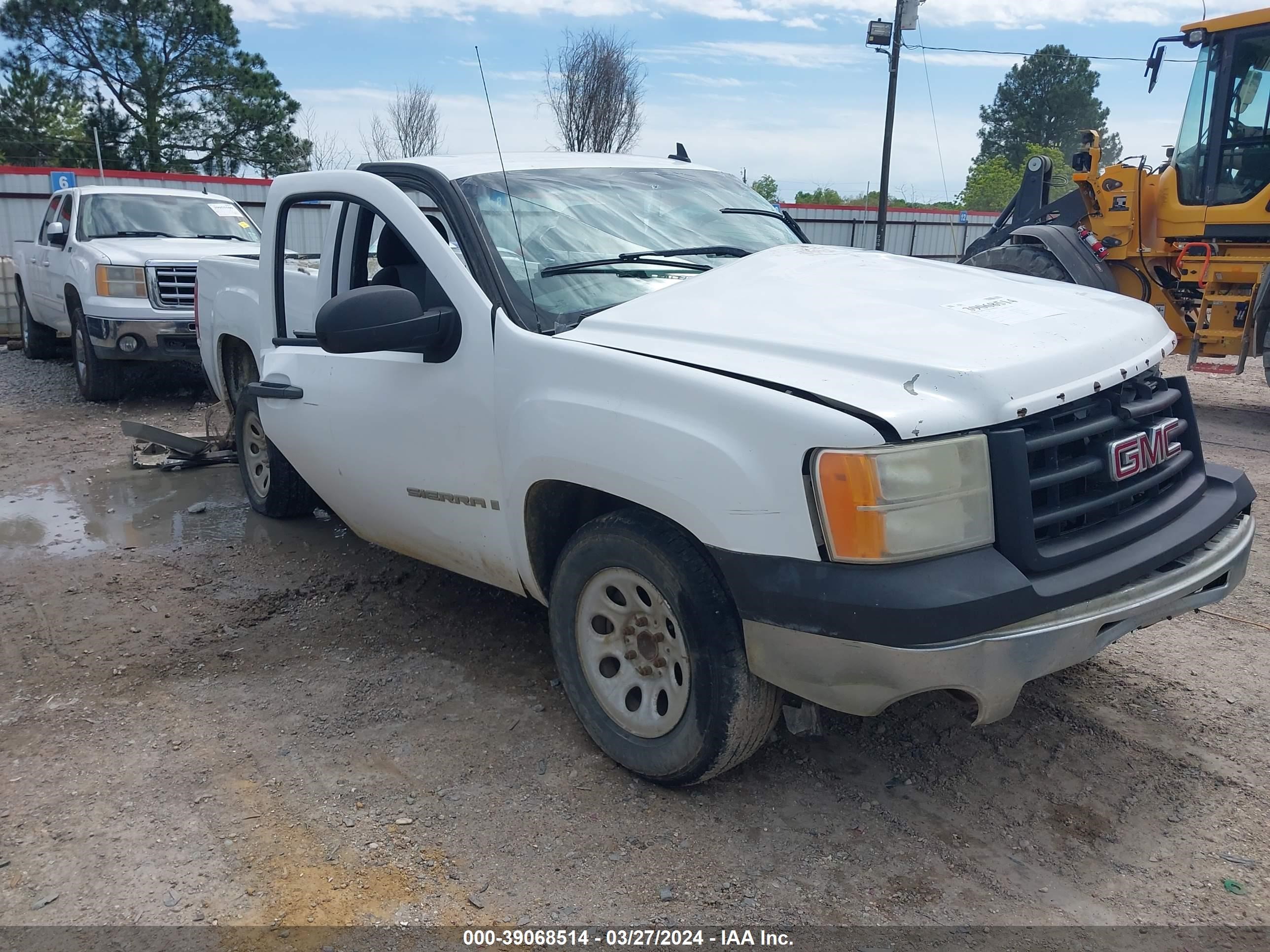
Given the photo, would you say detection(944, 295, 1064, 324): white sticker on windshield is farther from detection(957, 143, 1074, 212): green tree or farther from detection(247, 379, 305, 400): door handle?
detection(957, 143, 1074, 212): green tree

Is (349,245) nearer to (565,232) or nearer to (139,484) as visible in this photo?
(565,232)

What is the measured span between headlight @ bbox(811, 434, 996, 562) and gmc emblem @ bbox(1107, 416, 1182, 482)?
554 mm

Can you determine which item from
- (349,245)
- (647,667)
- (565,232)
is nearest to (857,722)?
(647,667)

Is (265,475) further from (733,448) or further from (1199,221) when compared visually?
(1199,221)

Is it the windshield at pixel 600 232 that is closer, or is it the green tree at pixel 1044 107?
the windshield at pixel 600 232

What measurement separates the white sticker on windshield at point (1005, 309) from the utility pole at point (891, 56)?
14073mm

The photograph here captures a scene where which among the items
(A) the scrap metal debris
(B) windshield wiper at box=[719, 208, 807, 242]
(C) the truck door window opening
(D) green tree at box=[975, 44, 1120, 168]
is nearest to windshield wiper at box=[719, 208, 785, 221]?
(B) windshield wiper at box=[719, 208, 807, 242]

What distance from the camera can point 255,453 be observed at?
5.87m

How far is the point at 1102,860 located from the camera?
8.98 feet

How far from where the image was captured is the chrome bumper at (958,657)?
2453mm

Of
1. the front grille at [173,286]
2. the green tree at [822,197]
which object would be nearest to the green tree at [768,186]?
the green tree at [822,197]

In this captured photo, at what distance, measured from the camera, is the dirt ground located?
8.59 ft

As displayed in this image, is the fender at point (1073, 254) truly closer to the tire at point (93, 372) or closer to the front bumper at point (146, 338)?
the front bumper at point (146, 338)

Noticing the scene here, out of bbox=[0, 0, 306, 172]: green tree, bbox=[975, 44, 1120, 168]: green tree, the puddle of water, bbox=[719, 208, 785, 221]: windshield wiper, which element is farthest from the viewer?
bbox=[975, 44, 1120, 168]: green tree
